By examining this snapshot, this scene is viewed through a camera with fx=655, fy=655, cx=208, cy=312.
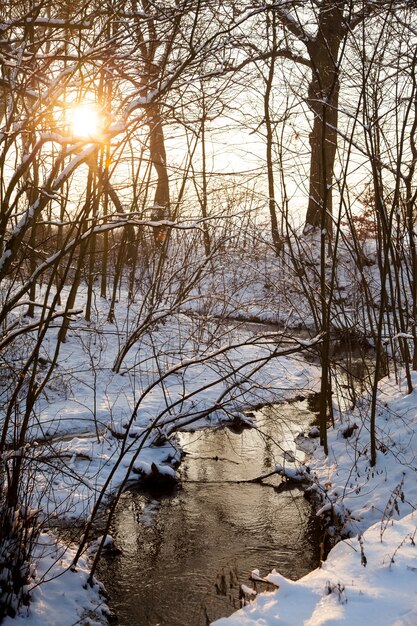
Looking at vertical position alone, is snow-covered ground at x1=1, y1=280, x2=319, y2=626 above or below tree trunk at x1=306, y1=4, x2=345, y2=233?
below

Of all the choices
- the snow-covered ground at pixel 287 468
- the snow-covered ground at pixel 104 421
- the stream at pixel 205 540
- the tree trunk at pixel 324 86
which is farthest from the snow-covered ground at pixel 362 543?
the tree trunk at pixel 324 86

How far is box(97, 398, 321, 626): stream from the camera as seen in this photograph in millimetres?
4270

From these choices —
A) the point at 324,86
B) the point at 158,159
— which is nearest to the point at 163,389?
the point at 324,86

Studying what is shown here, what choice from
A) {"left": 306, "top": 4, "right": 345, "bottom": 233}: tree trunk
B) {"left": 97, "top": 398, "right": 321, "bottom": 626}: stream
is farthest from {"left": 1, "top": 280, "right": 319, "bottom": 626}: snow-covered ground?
{"left": 306, "top": 4, "right": 345, "bottom": 233}: tree trunk

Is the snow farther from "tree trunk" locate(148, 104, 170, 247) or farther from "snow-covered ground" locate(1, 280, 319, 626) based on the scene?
"tree trunk" locate(148, 104, 170, 247)

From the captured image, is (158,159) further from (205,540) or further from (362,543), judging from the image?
(362,543)

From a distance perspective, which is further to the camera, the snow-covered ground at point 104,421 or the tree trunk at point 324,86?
the tree trunk at point 324,86

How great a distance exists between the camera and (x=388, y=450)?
19.9 feet

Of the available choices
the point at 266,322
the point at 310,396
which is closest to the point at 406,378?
the point at 310,396

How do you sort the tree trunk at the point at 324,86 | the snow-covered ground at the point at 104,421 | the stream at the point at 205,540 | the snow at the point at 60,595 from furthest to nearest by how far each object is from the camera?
1. the tree trunk at the point at 324,86
2. the stream at the point at 205,540
3. the snow-covered ground at the point at 104,421
4. the snow at the point at 60,595

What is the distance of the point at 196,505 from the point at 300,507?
931 mm

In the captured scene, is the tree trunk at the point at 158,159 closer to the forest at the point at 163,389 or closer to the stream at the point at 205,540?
the forest at the point at 163,389

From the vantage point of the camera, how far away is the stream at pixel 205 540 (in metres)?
4.27

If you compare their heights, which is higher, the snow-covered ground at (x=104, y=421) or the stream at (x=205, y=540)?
the snow-covered ground at (x=104, y=421)
